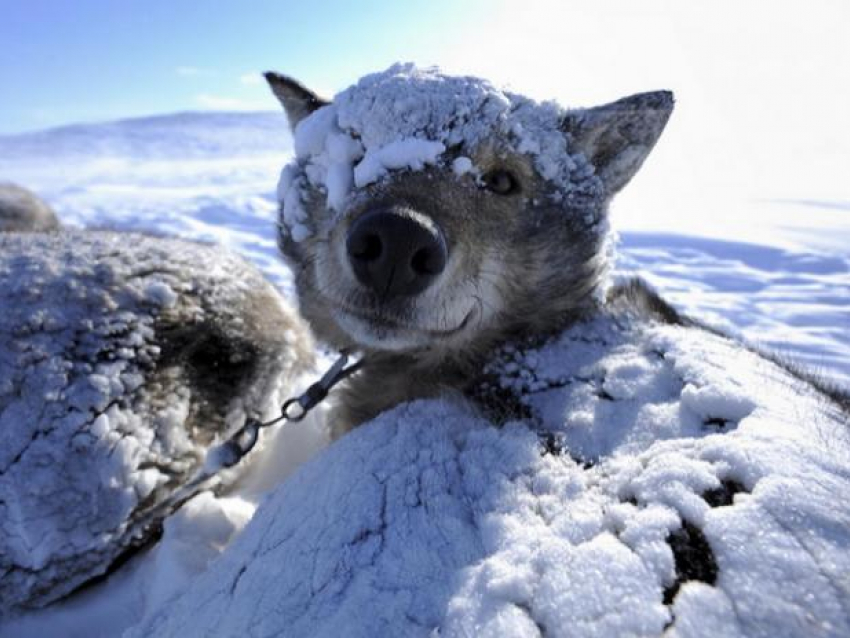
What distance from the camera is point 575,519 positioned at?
1315 millimetres

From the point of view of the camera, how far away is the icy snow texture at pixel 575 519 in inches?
43.2

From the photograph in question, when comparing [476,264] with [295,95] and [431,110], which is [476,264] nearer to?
[431,110]

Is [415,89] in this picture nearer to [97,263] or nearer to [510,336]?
[510,336]

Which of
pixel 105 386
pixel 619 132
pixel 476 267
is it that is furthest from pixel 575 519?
pixel 105 386

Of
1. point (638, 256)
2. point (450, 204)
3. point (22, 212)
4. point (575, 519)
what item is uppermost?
point (450, 204)

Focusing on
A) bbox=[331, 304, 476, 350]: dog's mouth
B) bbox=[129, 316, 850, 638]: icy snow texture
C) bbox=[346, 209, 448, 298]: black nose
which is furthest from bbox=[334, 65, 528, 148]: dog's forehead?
bbox=[129, 316, 850, 638]: icy snow texture

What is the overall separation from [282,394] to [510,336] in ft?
4.26

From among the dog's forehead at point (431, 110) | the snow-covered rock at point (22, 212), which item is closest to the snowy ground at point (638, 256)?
the snow-covered rock at point (22, 212)

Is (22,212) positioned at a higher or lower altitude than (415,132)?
lower

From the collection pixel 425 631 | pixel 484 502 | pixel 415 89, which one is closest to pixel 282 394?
A: pixel 415 89

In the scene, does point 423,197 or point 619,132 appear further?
point 619,132

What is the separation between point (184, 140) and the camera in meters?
29.7

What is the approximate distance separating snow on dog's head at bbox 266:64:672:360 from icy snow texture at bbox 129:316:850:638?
1.06 feet

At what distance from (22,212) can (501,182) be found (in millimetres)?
3811
